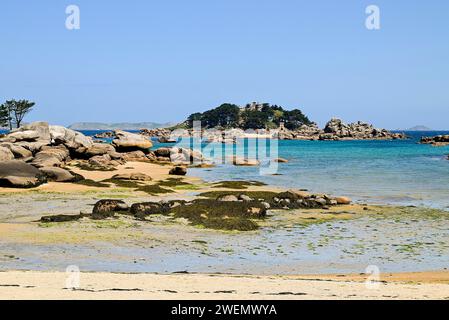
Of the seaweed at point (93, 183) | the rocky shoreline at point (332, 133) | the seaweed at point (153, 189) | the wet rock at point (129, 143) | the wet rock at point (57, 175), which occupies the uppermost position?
the rocky shoreline at point (332, 133)

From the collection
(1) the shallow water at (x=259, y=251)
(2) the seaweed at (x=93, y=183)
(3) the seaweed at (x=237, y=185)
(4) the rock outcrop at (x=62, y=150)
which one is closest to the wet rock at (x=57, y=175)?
(4) the rock outcrop at (x=62, y=150)

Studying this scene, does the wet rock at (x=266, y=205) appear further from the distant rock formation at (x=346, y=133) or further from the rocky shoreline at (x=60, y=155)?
the distant rock formation at (x=346, y=133)

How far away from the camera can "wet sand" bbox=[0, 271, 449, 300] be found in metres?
9.52

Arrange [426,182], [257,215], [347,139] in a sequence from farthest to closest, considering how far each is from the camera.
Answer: [347,139] → [426,182] → [257,215]

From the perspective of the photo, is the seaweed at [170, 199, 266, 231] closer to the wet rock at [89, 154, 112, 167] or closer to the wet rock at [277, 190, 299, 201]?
the wet rock at [277, 190, 299, 201]

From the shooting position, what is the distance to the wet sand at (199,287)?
31.2 feet

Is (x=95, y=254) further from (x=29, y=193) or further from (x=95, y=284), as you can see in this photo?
(x=29, y=193)

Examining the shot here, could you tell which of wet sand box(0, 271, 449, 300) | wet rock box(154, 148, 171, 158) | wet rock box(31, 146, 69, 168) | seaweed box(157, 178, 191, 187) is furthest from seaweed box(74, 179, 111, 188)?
wet rock box(154, 148, 171, 158)

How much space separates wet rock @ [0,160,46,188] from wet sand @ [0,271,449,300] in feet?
66.9

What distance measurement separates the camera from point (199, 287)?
1057 cm

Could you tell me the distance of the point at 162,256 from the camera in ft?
50.6

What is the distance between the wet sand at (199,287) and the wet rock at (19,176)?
20.4 m
